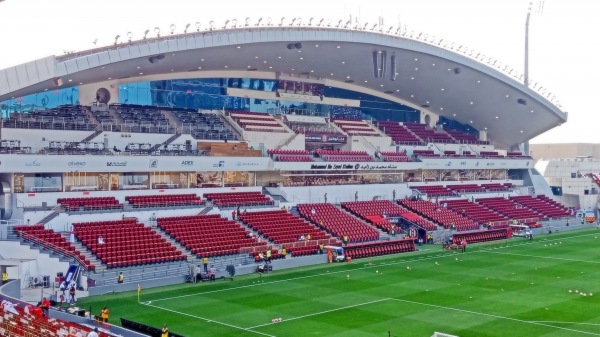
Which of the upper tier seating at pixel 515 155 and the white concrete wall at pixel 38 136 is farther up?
the white concrete wall at pixel 38 136

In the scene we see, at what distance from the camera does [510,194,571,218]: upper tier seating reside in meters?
74.6

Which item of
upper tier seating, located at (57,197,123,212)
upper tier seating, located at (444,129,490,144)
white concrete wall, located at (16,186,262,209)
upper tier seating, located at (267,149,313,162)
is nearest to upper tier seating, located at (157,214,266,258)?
upper tier seating, located at (57,197,123,212)

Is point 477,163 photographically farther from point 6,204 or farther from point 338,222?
point 6,204

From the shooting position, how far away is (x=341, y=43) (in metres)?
59.6

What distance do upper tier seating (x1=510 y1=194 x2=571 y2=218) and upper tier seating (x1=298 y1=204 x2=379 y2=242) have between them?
27.0 meters

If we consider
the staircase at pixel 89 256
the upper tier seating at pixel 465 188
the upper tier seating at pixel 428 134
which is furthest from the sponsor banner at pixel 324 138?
the staircase at pixel 89 256

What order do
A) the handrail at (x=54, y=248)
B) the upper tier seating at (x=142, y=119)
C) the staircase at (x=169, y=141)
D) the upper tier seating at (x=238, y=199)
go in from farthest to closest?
the upper tier seating at (x=142, y=119), the staircase at (x=169, y=141), the upper tier seating at (x=238, y=199), the handrail at (x=54, y=248)

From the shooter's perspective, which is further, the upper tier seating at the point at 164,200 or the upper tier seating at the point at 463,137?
the upper tier seating at the point at 463,137

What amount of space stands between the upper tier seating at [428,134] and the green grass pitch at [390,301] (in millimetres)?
32649

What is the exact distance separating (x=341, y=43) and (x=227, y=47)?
10428mm

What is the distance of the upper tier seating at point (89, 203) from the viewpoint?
43.6 metres

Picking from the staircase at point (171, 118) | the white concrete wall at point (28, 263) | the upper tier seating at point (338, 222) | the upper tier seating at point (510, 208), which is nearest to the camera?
the white concrete wall at point (28, 263)

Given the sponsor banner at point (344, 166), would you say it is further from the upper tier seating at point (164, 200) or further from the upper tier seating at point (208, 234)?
the upper tier seating at point (208, 234)

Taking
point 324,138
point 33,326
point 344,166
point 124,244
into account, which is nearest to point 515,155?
point 324,138
